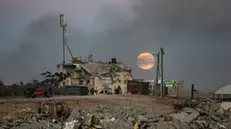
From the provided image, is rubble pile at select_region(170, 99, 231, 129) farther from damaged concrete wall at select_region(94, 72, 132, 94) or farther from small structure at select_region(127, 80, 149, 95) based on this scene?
damaged concrete wall at select_region(94, 72, 132, 94)

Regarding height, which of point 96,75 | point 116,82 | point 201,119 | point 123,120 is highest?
point 96,75

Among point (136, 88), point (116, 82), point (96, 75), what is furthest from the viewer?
point (116, 82)

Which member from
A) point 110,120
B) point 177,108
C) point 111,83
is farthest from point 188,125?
point 111,83

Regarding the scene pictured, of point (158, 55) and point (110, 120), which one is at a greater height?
point (158, 55)

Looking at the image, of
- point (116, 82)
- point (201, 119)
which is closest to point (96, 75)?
point (116, 82)

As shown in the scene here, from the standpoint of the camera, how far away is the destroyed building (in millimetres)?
45016

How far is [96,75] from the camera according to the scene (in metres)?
45.5

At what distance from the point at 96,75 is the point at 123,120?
29.0m

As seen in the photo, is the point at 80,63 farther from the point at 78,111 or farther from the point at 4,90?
the point at 78,111

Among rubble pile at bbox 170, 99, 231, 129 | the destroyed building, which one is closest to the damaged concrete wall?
the destroyed building

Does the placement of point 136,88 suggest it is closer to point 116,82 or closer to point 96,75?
point 116,82

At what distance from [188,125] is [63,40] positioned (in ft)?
112

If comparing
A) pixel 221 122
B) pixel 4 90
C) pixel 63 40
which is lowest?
pixel 221 122

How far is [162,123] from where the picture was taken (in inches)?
665
